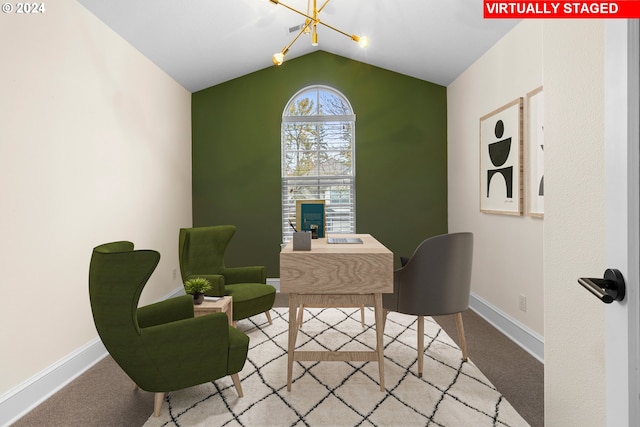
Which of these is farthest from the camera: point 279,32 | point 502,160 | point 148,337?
point 279,32

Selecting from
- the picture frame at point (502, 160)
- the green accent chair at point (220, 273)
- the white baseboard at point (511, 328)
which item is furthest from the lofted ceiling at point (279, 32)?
the white baseboard at point (511, 328)

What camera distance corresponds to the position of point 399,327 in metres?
3.40

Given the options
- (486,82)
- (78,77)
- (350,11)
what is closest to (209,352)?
(78,77)

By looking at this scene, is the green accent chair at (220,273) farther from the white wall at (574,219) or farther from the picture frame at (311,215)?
the white wall at (574,219)

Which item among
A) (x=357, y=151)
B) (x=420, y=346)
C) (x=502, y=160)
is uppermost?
(x=357, y=151)

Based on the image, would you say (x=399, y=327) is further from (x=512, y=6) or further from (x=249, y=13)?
(x=249, y=13)

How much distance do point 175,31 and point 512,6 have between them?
295 cm

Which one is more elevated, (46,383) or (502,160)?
(502,160)

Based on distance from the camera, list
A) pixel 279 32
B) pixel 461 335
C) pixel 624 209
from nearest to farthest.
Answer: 1. pixel 624 209
2. pixel 461 335
3. pixel 279 32

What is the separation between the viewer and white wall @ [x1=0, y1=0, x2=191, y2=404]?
2080 mm

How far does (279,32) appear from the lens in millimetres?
3852

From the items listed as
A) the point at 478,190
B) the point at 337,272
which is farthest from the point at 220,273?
the point at 478,190

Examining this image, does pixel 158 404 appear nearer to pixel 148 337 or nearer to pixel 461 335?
pixel 148 337

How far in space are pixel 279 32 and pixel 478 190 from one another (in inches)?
110
